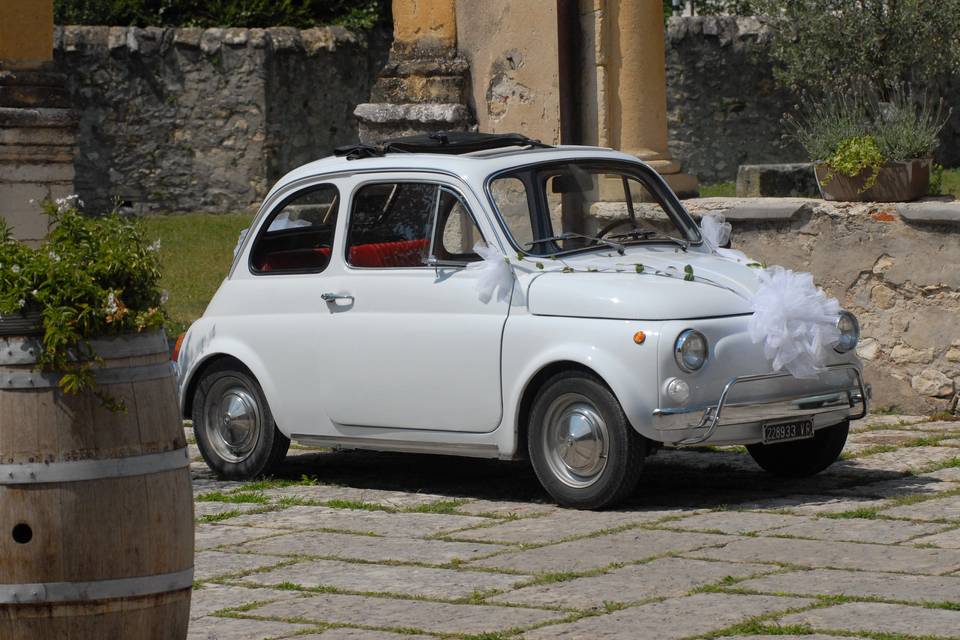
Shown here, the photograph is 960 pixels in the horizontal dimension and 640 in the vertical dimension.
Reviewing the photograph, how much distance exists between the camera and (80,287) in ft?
16.4

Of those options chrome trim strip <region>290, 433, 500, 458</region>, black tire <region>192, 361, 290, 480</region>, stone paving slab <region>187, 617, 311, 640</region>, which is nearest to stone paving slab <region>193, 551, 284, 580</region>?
stone paving slab <region>187, 617, 311, 640</region>

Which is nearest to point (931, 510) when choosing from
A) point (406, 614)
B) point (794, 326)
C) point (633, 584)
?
point (794, 326)

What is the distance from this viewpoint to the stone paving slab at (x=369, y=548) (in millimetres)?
6816

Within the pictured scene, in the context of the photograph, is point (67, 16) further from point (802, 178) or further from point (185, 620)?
point (185, 620)

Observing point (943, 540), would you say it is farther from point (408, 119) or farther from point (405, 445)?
point (408, 119)

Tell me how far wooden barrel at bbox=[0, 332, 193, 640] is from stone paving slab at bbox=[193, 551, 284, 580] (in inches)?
62.3

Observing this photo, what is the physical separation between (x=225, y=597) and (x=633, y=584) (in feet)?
4.71

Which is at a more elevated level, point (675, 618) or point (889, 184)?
point (889, 184)

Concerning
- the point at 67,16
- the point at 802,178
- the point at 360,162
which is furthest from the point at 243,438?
the point at 67,16

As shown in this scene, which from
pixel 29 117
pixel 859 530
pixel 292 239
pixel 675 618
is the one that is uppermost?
pixel 29 117

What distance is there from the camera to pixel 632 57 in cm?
1209

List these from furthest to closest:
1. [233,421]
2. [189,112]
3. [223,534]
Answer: [189,112] → [233,421] → [223,534]

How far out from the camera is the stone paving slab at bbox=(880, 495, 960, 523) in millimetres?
7203

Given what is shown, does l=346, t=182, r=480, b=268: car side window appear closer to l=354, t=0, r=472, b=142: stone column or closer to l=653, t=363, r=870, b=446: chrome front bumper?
l=653, t=363, r=870, b=446: chrome front bumper
